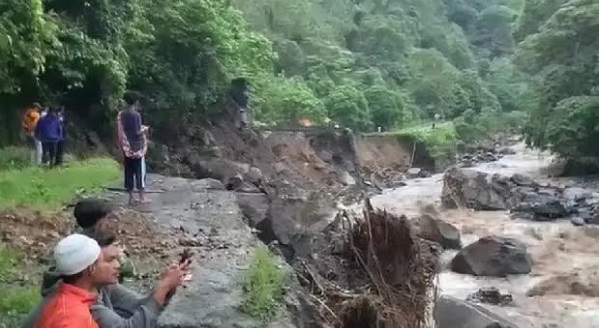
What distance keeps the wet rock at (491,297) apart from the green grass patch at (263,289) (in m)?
9.34

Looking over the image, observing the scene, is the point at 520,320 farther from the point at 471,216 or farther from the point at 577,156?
the point at 577,156

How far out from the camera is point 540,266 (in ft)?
74.0

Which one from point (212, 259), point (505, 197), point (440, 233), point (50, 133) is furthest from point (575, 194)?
point (212, 259)

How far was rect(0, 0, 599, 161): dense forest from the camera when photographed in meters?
23.1

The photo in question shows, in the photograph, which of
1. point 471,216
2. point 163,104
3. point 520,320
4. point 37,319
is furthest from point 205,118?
point 37,319

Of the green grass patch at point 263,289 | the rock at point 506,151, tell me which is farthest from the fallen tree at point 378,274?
the rock at point 506,151

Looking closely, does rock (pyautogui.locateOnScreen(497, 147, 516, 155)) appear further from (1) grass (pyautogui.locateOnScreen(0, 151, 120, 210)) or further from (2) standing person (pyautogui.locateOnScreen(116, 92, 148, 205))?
(2) standing person (pyautogui.locateOnScreen(116, 92, 148, 205))

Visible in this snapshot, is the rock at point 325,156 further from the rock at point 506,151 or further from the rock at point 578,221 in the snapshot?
the rock at point 506,151

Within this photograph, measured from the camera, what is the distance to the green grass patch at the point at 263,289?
7.95 m

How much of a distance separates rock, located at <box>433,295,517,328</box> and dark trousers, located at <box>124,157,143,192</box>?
5.23 metres

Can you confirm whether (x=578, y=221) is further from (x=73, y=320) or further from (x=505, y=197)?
(x=73, y=320)

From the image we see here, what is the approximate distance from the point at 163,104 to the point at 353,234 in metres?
18.9

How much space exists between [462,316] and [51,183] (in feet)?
26.9

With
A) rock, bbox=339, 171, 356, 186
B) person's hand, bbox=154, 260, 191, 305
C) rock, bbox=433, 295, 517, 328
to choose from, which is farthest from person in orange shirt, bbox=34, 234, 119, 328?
rock, bbox=339, 171, 356, 186
